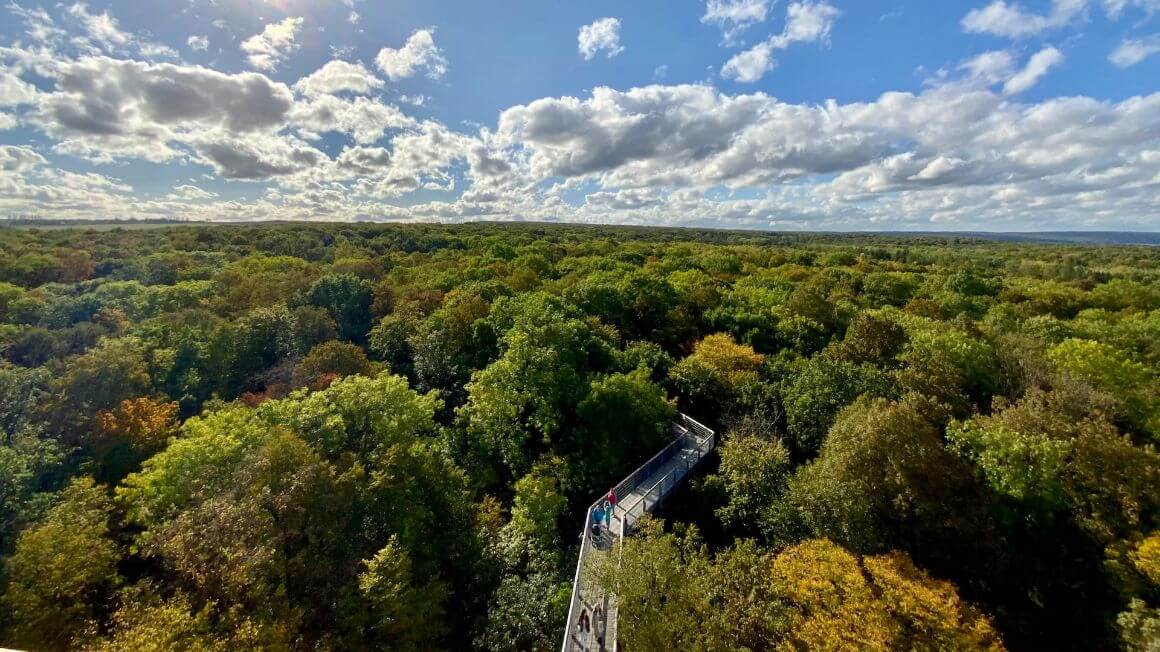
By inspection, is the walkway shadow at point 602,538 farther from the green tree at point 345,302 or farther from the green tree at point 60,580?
the green tree at point 345,302

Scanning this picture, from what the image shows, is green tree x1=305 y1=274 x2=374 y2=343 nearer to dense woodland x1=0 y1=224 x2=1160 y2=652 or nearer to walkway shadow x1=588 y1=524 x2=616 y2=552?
dense woodland x1=0 y1=224 x2=1160 y2=652

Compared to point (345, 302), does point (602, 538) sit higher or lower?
lower

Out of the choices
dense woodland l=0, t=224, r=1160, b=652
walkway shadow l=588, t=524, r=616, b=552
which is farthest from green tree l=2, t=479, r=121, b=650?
walkway shadow l=588, t=524, r=616, b=552

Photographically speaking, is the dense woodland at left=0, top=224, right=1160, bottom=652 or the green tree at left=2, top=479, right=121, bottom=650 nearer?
the green tree at left=2, top=479, right=121, bottom=650

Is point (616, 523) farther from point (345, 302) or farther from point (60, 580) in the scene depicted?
point (345, 302)

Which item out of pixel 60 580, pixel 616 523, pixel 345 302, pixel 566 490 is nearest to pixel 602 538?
pixel 616 523

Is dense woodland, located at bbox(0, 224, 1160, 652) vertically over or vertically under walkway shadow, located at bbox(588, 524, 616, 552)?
over
